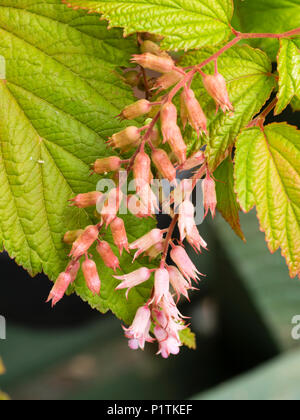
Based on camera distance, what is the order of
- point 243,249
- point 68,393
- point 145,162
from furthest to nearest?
point 68,393 < point 243,249 < point 145,162

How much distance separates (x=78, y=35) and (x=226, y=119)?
119mm

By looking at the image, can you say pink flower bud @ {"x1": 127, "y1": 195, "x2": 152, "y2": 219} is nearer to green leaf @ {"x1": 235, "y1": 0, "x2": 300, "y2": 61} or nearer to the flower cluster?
the flower cluster

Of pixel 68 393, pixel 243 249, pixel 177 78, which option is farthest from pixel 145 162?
pixel 68 393

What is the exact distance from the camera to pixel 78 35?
0.34 metres

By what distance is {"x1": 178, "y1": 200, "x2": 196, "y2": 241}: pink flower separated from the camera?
0.31 metres

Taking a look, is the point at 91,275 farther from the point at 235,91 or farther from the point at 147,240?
the point at 235,91

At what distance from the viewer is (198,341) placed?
114cm

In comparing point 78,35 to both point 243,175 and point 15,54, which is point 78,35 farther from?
point 243,175

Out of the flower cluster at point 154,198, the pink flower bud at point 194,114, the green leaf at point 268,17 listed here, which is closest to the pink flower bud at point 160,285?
the flower cluster at point 154,198

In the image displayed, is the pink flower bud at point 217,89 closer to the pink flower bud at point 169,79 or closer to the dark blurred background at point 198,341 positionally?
the pink flower bud at point 169,79

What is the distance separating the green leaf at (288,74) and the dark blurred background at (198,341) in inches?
10.8

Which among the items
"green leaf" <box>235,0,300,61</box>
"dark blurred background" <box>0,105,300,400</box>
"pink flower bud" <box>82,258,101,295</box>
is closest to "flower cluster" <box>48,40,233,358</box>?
"pink flower bud" <box>82,258,101,295</box>

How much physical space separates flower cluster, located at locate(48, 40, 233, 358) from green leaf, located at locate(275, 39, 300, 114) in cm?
5

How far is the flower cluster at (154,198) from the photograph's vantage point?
0.28 meters
